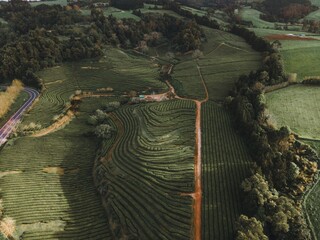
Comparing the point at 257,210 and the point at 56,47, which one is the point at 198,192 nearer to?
the point at 257,210

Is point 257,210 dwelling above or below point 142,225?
above

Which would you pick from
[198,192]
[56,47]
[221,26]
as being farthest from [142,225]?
[221,26]

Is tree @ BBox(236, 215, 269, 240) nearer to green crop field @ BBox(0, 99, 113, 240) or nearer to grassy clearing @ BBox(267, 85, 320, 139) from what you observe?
green crop field @ BBox(0, 99, 113, 240)

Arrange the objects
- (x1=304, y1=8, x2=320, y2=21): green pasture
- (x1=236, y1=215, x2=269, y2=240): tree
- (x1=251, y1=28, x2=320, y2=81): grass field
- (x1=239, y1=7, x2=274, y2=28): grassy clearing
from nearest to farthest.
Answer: (x1=236, y1=215, x2=269, y2=240): tree < (x1=251, y1=28, x2=320, y2=81): grass field < (x1=239, y1=7, x2=274, y2=28): grassy clearing < (x1=304, y1=8, x2=320, y2=21): green pasture

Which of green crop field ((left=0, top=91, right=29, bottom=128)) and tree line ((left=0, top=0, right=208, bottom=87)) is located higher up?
tree line ((left=0, top=0, right=208, bottom=87))

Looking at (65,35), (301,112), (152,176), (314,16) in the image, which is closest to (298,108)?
(301,112)

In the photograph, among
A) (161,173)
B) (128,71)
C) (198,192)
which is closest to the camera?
(198,192)

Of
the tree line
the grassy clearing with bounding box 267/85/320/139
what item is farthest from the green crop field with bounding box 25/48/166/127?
the grassy clearing with bounding box 267/85/320/139
